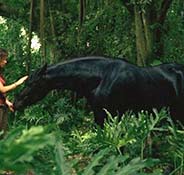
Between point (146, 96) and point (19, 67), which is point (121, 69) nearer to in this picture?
point (146, 96)

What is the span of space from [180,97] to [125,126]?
5.68 feet

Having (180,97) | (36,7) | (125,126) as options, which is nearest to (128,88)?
(180,97)

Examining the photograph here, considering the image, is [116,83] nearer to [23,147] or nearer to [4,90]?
[4,90]

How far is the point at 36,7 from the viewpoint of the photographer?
36.3 feet

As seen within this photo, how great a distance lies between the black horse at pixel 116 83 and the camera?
23.2ft

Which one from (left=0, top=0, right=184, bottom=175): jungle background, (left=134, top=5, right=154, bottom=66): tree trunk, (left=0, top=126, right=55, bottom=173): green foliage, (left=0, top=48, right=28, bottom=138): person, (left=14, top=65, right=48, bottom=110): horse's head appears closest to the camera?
(left=0, top=126, right=55, bottom=173): green foliage

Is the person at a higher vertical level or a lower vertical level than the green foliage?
lower

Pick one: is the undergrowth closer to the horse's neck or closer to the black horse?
the black horse

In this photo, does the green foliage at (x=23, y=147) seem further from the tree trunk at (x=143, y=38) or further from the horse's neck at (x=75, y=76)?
the tree trunk at (x=143, y=38)

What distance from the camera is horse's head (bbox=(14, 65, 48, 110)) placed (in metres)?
7.38

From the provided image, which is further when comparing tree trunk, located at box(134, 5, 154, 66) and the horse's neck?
tree trunk, located at box(134, 5, 154, 66)

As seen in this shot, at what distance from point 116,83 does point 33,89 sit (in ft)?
3.95

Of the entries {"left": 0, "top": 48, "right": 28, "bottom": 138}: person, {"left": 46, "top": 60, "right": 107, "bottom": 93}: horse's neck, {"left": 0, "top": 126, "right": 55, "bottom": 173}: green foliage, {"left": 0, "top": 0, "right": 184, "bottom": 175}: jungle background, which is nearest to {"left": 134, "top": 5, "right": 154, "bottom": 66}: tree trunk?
{"left": 0, "top": 0, "right": 184, "bottom": 175}: jungle background

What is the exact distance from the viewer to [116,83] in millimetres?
7062
